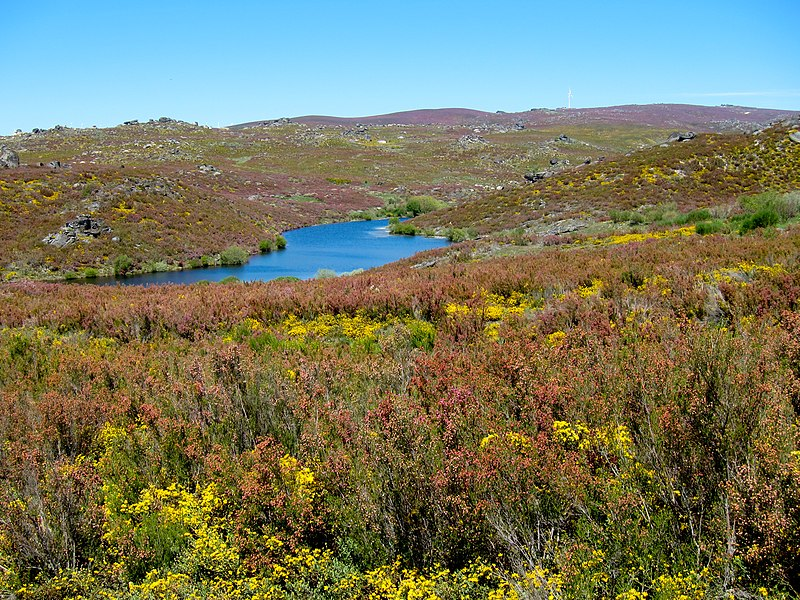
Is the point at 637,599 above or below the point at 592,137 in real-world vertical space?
below

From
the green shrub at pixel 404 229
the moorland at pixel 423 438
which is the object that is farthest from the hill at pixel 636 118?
the moorland at pixel 423 438

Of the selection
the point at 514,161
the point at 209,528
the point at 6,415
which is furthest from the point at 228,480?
A: the point at 514,161

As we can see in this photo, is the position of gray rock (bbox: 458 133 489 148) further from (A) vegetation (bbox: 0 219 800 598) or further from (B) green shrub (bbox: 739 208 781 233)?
(A) vegetation (bbox: 0 219 800 598)

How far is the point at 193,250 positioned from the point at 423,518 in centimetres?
3489

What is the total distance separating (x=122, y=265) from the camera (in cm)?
3044

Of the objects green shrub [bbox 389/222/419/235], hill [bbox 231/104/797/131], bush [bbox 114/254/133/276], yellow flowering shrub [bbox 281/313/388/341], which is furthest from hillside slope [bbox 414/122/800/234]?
hill [bbox 231/104/797/131]

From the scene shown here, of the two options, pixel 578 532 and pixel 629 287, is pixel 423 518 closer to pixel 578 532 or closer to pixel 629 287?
pixel 578 532

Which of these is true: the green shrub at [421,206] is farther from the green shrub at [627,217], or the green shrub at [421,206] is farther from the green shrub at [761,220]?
the green shrub at [761,220]

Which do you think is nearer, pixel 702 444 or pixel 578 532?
pixel 578 532

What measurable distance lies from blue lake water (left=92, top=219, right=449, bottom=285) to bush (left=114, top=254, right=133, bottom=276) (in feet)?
3.16

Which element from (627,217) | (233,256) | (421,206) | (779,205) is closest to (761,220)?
(779,205)

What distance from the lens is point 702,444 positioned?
3197mm

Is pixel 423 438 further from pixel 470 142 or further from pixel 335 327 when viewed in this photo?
pixel 470 142

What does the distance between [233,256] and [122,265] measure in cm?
656
